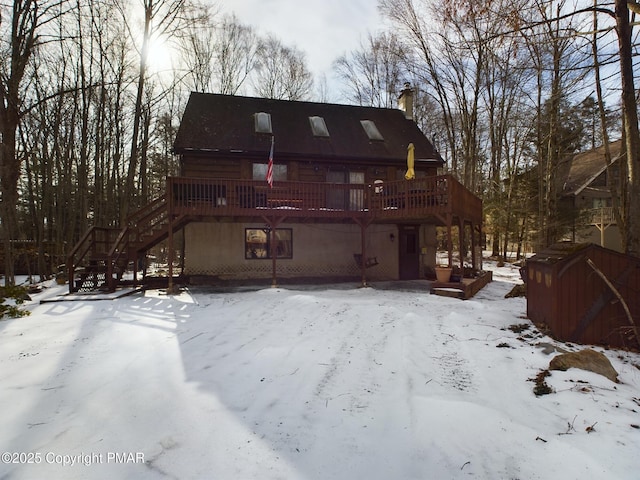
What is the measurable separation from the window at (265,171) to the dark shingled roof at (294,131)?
60 cm

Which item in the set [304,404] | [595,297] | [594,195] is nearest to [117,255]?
[304,404]

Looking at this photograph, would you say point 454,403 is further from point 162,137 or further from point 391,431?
point 162,137

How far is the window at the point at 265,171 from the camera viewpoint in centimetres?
1368

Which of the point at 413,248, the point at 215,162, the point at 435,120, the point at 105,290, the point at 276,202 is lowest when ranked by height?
the point at 105,290

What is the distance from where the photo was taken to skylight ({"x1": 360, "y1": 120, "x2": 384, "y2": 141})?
15.9m

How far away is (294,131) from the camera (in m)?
15.1

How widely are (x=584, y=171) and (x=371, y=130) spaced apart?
69.7ft

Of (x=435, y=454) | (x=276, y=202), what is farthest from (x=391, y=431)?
(x=276, y=202)

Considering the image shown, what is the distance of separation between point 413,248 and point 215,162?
9.33m

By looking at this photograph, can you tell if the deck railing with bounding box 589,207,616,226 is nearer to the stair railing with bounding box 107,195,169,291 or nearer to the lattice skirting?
the lattice skirting

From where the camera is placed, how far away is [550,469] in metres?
2.82

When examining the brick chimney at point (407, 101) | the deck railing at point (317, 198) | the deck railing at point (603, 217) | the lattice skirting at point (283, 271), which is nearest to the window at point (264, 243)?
the lattice skirting at point (283, 271)

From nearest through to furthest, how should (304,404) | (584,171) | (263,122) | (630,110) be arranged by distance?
(304,404) → (630,110) → (263,122) → (584,171)

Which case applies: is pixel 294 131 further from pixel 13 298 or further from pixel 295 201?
pixel 13 298
